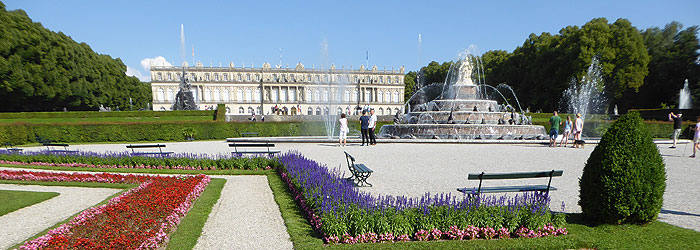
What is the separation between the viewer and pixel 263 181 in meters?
8.86

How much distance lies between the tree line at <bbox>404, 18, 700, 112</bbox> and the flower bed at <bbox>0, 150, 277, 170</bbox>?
35804 millimetres

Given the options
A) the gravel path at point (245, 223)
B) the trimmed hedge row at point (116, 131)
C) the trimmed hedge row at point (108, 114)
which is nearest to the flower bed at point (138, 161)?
the gravel path at point (245, 223)

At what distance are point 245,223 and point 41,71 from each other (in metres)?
46.8

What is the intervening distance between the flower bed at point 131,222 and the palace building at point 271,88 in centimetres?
8031

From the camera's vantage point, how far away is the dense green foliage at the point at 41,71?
36188mm

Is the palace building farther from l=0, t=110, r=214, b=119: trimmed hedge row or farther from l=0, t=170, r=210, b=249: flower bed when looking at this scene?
l=0, t=170, r=210, b=249: flower bed

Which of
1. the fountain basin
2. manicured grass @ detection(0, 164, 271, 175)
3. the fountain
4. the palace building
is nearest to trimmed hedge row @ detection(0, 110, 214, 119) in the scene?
the fountain

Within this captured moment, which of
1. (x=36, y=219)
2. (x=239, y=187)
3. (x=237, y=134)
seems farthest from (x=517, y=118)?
(x=36, y=219)

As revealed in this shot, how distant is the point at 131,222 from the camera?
4.73m

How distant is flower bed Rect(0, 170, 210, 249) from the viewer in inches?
156

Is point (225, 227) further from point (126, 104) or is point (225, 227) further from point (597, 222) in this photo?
point (126, 104)

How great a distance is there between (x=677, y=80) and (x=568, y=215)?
42.2 metres

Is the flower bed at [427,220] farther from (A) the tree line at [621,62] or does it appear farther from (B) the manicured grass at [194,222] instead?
(A) the tree line at [621,62]

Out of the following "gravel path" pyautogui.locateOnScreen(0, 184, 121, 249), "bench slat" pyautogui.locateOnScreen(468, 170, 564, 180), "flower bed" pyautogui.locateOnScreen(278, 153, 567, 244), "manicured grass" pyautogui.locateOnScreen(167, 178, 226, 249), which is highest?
"bench slat" pyautogui.locateOnScreen(468, 170, 564, 180)
